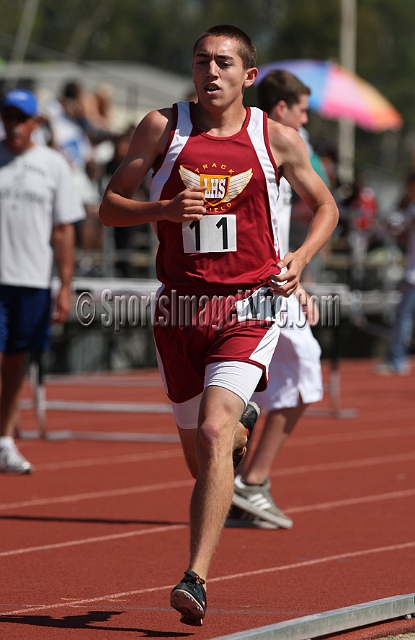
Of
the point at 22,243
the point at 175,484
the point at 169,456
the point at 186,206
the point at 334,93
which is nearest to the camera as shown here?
the point at 186,206

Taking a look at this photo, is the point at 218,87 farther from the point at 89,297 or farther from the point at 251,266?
the point at 89,297

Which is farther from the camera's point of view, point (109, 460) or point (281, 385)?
point (109, 460)

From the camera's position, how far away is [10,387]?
308 inches

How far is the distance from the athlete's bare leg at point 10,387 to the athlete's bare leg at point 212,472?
3.56m

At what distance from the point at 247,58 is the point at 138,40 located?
230 feet

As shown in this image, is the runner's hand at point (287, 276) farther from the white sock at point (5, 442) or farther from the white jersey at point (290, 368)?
the white sock at point (5, 442)

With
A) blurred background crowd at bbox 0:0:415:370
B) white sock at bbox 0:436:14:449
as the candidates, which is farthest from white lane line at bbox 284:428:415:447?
blurred background crowd at bbox 0:0:415:370

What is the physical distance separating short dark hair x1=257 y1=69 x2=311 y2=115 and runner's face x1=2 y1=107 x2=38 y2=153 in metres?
1.81

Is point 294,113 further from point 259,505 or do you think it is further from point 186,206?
point 186,206

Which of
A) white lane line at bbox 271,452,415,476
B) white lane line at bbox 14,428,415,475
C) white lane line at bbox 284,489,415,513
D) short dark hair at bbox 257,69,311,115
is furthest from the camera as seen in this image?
white lane line at bbox 14,428,415,475

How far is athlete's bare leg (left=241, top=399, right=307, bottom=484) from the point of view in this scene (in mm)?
6375

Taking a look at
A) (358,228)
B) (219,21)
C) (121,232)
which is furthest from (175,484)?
(219,21)

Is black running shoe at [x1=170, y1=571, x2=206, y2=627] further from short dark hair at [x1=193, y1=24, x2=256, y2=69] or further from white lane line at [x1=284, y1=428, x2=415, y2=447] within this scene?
white lane line at [x1=284, y1=428, x2=415, y2=447]

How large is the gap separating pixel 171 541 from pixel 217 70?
2316mm
